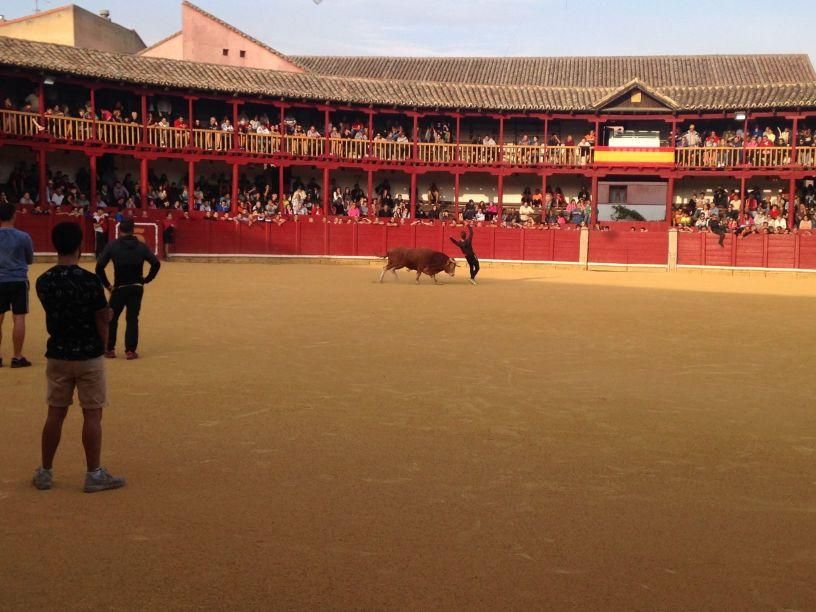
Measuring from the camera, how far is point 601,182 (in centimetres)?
3241

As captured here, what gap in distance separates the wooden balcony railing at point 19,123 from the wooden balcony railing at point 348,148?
9.50m

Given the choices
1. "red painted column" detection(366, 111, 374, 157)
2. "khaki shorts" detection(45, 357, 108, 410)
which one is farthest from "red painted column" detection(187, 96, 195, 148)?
"khaki shorts" detection(45, 357, 108, 410)

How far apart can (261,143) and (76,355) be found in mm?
26395

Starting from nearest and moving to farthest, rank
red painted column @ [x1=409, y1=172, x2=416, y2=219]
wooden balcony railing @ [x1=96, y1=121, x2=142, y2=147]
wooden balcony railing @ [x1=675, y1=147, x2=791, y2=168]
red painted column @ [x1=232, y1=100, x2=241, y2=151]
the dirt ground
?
the dirt ground
wooden balcony railing @ [x1=96, y1=121, x2=142, y2=147]
red painted column @ [x1=232, y1=100, x2=241, y2=151]
wooden balcony railing @ [x1=675, y1=147, x2=791, y2=168]
red painted column @ [x1=409, y1=172, x2=416, y2=219]

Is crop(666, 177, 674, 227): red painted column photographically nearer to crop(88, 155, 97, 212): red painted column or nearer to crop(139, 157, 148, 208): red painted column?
crop(139, 157, 148, 208): red painted column

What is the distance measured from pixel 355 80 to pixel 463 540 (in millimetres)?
30391

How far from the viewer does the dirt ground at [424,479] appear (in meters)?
3.29

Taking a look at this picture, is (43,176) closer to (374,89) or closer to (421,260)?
(374,89)

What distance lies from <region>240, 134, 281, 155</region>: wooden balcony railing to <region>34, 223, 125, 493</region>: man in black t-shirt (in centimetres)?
2591

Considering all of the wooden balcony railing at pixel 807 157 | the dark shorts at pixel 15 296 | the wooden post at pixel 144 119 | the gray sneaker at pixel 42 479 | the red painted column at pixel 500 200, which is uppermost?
the wooden post at pixel 144 119

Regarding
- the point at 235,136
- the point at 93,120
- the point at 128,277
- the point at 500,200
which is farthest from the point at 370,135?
the point at 128,277

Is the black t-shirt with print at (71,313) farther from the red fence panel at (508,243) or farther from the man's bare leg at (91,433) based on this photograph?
the red fence panel at (508,243)

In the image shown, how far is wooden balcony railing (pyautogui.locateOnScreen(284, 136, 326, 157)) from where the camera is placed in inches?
1188

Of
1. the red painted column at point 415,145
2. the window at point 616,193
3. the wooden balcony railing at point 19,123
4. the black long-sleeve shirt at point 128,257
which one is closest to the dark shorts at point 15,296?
the black long-sleeve shirt at point 128,257
